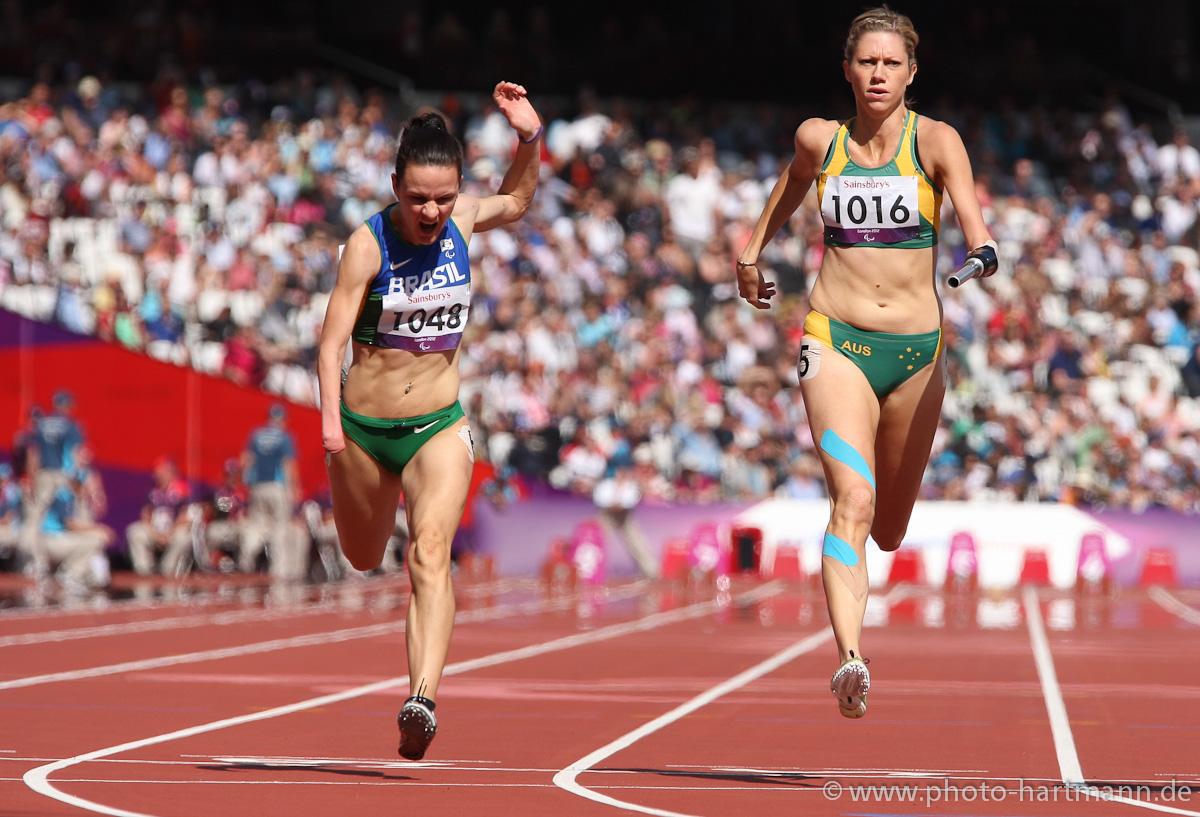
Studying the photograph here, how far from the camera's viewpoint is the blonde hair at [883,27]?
8086 millimetres

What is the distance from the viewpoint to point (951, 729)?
31.6ft

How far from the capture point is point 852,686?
7.28m

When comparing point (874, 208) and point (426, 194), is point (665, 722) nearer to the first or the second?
point (874, 208)

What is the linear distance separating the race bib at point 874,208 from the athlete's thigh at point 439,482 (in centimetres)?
165

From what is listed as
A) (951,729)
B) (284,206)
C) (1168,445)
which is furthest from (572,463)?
(951,729)

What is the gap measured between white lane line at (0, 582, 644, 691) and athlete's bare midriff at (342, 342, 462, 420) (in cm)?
393

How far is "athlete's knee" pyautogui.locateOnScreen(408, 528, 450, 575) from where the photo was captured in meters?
7.94

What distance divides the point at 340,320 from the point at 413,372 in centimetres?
41

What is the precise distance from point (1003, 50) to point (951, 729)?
92.1ft

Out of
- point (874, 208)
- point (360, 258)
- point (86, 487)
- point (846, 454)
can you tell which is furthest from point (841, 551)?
point (86, 487)

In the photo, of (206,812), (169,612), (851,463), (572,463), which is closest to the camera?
(206,812)

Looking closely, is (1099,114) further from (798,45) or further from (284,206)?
(284,206)

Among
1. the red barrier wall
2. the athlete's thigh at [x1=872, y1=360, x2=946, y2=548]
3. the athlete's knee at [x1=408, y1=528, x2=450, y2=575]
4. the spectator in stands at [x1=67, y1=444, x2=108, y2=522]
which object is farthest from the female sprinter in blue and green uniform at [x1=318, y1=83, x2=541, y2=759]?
the red barrier wall

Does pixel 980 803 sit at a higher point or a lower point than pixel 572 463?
lower
